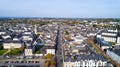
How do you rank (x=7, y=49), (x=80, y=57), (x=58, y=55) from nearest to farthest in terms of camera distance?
(x=80, y=57) < (x=58, y=55) < (x=7, y=49)

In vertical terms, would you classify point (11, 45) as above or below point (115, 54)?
below

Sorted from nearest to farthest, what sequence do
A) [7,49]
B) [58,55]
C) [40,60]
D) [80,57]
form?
[80,57], [40,60], [58,55], [7,49]

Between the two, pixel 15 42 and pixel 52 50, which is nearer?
pixel 52 50

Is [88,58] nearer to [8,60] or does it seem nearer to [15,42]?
[8,60]

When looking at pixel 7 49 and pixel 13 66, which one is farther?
pixel 7 49

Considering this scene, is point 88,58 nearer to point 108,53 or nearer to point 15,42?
point 108,53

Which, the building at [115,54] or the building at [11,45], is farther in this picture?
the building at [11,45]

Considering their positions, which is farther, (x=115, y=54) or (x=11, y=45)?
(x=11, y=45)

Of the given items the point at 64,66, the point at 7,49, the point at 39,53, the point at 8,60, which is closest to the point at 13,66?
the point at 8,60

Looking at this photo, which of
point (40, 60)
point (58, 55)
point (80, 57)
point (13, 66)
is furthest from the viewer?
point (58, 55)
